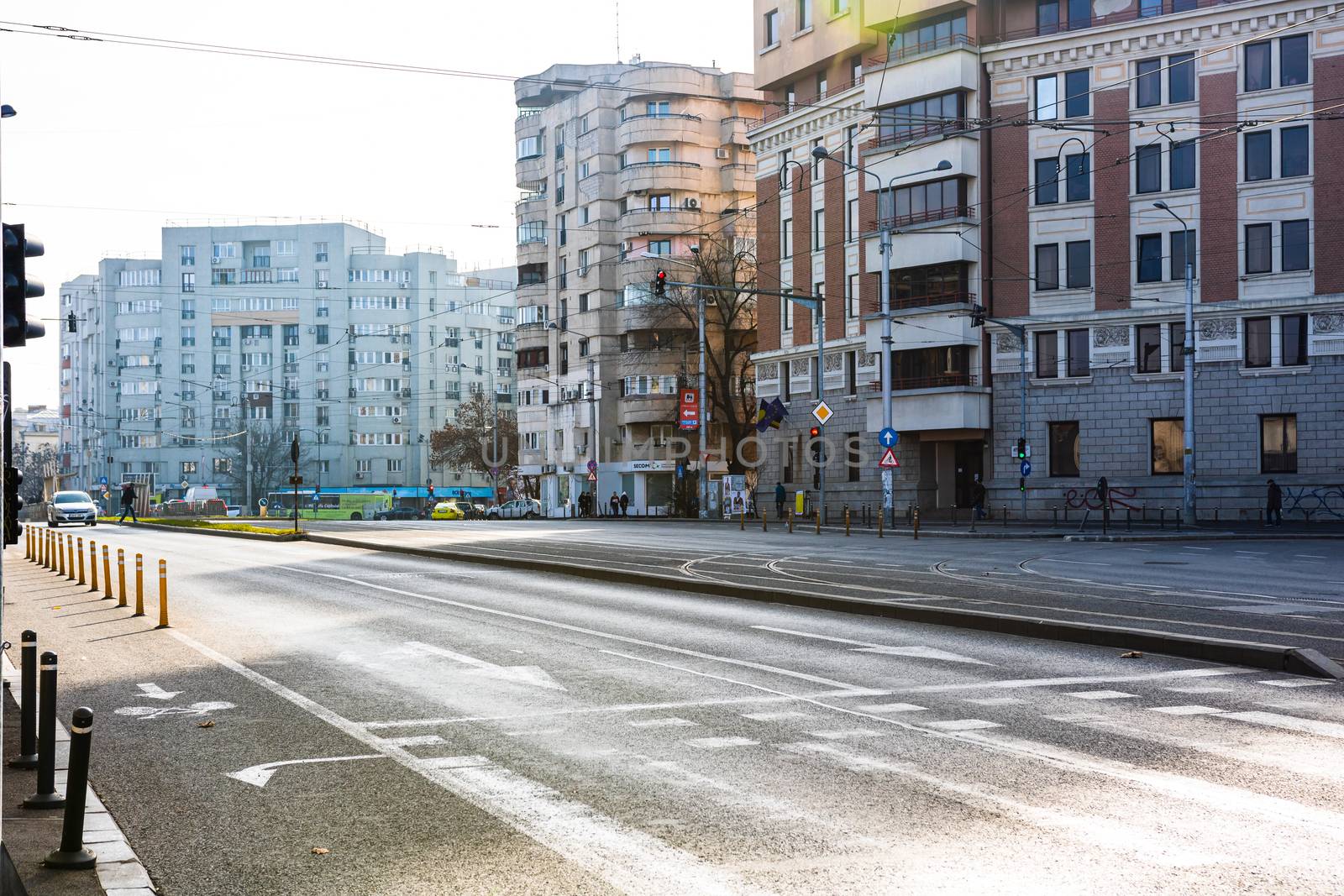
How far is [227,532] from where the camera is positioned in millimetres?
49531

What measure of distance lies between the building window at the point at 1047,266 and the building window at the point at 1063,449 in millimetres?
5020

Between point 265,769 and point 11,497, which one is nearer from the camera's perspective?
point 265,769

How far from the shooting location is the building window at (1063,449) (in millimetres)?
49906

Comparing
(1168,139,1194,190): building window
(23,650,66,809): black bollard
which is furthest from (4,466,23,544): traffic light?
(1168,139,1194,190): building window

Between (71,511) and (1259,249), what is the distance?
4652 centimetres

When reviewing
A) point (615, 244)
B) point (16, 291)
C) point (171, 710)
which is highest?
point (615, 244)

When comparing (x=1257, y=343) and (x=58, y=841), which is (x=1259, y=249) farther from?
(x=58, y=841)

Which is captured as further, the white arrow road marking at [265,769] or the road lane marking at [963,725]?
the road lane marking at [963,725]

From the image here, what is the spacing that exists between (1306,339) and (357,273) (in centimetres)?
10141

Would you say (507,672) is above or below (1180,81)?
below

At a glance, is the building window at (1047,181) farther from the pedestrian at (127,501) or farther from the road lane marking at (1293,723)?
the pedestrian at (127,501)

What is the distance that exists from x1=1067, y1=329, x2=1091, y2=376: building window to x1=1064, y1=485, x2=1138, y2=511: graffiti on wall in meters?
4.20

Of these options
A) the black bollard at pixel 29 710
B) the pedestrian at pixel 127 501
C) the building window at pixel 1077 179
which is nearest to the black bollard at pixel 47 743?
the black bollard at pixel 29 710

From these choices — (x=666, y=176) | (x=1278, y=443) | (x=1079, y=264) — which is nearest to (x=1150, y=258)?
(x=1079, y=264)
